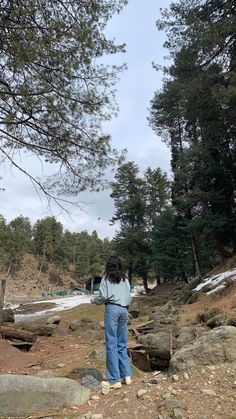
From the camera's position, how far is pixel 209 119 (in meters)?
14.4

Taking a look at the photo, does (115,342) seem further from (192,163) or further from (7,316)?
(192,163)

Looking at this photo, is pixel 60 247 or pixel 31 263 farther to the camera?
pixel 31 263

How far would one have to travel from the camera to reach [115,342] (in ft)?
14.9

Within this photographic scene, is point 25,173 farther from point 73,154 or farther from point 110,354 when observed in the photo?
point 110,354

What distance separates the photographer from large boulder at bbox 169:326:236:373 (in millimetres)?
4449

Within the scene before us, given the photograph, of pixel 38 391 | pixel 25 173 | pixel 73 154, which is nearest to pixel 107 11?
pixel 73 154

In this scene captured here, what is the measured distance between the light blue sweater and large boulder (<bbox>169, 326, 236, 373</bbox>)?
903mm

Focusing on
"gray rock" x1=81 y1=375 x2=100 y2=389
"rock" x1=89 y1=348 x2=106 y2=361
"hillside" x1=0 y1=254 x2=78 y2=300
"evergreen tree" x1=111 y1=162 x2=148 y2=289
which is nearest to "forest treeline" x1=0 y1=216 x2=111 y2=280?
"hillside" x1=0 y1=254 x2=78 y2=300

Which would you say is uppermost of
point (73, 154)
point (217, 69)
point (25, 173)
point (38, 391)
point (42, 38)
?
point (217, 69)

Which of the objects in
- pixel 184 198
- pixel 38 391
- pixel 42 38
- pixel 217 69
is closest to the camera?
pixel 38 391

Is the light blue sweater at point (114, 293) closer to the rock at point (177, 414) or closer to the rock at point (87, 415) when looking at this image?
the rock at point (87, 415)

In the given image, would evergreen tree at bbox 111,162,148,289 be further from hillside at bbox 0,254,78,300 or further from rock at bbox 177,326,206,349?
hillside at bbox 0,254,78,300

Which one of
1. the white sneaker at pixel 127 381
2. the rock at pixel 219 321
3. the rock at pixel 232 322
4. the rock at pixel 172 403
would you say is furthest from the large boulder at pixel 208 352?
the rock at pixel 219 321

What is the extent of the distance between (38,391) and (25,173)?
4.52 metres
